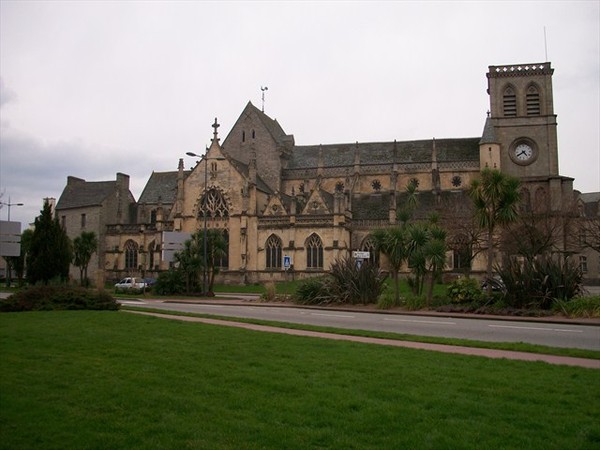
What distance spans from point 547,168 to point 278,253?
30.2m

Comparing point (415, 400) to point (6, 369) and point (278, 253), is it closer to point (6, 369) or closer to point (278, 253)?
point (6, 369)

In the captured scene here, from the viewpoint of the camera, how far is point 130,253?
6147cm

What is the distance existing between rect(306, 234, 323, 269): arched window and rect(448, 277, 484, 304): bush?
2538 centimetres

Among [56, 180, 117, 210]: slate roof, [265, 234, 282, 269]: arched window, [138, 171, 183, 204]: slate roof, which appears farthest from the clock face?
[56, 180, 117, 210]: slate roof

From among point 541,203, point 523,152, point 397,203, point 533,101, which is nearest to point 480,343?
point 541,203

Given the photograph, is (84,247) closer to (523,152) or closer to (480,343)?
(480,343)

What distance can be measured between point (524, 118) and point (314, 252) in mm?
28747

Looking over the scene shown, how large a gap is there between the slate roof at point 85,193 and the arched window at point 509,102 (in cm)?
4561

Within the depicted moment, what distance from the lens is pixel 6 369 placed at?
365 inches

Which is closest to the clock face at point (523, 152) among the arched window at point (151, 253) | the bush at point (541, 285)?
the bush at point (541, 285)

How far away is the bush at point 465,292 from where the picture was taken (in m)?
26.8

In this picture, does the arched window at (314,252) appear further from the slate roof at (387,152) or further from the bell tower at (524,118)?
the bell tower at (524,118)

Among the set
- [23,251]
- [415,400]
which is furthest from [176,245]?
[415,400]

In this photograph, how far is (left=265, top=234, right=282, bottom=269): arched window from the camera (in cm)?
5434
